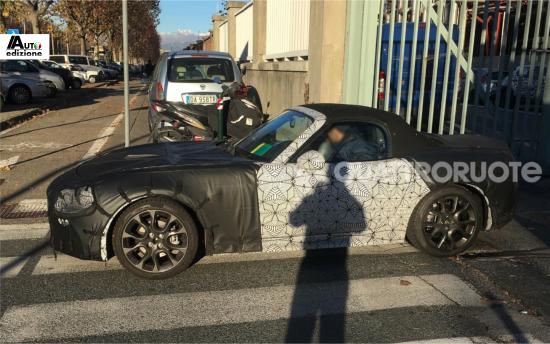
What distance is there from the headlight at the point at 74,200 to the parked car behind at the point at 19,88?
16181 mm

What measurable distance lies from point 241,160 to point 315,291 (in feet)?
4.23

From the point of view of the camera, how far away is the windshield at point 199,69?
29.0ft

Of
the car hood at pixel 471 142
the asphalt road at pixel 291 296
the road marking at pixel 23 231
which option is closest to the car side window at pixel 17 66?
the road marking at pixel 23 231

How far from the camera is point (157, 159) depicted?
14.6 ft

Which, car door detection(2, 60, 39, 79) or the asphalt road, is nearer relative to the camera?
the asphalt road

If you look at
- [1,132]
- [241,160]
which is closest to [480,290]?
[241,160]

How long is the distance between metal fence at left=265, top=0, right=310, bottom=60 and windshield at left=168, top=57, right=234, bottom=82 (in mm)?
3285

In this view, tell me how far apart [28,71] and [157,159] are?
18.7 meters

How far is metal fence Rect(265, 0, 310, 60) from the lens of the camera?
1233cm

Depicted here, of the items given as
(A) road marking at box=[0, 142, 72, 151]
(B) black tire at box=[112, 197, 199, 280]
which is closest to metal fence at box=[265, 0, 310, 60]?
(A) road marking at box=[0, 142, 72, 151]

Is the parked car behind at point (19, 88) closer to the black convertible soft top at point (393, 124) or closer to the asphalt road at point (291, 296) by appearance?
the asphalt road at point (291, 296)

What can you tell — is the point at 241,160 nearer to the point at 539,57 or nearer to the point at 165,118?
the point at 165,118

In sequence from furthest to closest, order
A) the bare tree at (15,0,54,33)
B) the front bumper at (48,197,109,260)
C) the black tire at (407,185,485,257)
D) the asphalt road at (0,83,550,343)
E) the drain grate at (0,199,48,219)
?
the bare tree at (15,0,54,33) → the drain grate at (0,199,48,219) → the black tire at (407,185,485,257) → the front bumper at (48,197,109,260) → the asphalt road at (0,83,550,343)

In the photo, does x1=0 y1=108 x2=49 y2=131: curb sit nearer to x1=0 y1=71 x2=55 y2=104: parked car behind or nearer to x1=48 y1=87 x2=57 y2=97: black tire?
x1=0 y1=71 x2=55 y2=104: parked car behind
